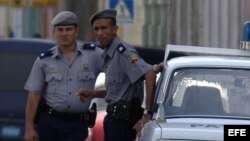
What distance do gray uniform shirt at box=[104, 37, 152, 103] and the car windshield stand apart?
58 centimetres

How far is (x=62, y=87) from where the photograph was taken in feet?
34.5

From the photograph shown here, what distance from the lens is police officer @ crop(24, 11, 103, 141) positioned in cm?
1052

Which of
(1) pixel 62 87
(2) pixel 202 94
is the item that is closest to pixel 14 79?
(1) pixel 62 87

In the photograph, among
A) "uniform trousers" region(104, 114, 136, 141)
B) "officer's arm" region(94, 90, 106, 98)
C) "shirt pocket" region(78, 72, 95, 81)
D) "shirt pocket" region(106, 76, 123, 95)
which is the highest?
"shirt pocket" region(78, 72, 95, 81)

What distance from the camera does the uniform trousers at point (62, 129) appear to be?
10523mm

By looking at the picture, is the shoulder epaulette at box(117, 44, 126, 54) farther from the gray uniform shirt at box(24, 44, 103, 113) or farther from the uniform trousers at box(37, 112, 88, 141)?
the uniform trousers at box(37, 112, 88, 141)

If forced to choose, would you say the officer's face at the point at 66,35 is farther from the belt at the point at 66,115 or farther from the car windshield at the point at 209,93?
the car windshield at the point at 209,93

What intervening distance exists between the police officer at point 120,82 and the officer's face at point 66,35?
0.24m

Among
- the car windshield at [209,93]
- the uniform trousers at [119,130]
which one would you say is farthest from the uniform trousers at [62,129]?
the car windshield at [209,93]

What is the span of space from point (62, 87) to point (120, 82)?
53cm

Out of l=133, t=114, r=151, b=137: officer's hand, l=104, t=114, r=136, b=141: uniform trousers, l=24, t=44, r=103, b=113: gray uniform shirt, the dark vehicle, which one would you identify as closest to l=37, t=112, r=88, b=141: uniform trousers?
l=24, t=44, r=103, b=113: gray uniform shirt

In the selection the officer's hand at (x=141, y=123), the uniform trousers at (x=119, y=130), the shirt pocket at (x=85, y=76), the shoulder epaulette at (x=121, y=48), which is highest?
the shoulder epaulette at (x=121, y=48)

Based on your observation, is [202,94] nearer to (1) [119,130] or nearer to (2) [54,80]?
(1) [119,130]

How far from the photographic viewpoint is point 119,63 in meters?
10.6
